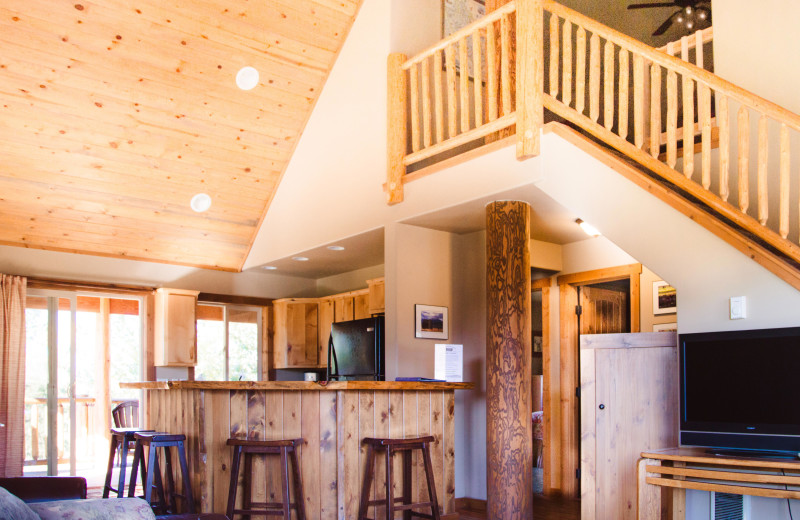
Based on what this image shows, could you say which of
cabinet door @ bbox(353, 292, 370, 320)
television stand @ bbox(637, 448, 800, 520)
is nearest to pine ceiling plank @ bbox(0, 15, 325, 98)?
cabinet door @ bbox(353, 292, 370, 320)

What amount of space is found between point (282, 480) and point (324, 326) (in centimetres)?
403

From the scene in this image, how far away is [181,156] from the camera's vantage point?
6.92m

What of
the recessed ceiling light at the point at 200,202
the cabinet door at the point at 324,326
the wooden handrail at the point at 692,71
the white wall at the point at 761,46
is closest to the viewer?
the wooden handrail at the point at 692,71

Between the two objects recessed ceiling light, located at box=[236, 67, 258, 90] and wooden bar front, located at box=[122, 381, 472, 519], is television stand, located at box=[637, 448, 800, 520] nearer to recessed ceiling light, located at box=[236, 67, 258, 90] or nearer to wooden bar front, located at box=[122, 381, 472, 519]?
wooden bar front, located at box=[122, 381, 472, 519]

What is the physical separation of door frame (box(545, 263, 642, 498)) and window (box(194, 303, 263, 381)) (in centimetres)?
367

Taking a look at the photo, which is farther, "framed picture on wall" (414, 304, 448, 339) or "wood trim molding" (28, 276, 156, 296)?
"wood trim molding" (28, 276, 156, 296)

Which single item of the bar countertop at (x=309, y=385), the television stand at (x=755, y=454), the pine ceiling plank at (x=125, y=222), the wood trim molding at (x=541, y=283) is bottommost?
the television stand at (x=755, y=454)

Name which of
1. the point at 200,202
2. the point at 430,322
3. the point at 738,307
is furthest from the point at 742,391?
the point at 200,202

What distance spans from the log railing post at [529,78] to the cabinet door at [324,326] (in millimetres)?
4021

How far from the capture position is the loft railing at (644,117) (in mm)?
3887

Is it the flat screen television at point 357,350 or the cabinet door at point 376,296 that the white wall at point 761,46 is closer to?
the flat screen television at point 357,350

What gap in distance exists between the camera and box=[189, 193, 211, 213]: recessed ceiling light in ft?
24.3

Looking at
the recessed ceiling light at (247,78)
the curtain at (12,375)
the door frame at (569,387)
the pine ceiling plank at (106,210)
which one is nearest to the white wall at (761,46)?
the door frame at (569,387)

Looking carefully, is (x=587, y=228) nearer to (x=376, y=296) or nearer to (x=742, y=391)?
(x=376, y=296)
